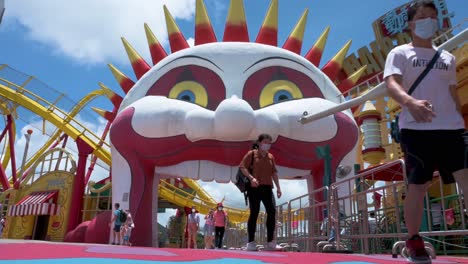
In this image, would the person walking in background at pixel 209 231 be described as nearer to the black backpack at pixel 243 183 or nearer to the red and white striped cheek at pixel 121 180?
the red and white striped cheek at pixel 121 180

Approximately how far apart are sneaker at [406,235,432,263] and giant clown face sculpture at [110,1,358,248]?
6.12m

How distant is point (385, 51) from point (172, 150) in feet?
46.2

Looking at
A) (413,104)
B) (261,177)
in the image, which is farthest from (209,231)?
(413,104)

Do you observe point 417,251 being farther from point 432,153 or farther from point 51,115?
point 51,115

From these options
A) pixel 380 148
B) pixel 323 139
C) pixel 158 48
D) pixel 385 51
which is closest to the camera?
pixel 323 139

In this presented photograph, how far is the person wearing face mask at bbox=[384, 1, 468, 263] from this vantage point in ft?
7.40

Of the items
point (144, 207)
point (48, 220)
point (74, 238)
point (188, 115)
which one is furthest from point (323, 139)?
point (48, 220)

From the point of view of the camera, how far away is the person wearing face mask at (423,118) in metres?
2.26

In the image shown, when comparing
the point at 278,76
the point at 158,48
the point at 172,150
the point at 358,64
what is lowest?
the point at 172,150

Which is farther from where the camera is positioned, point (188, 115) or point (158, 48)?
point (158, 48)

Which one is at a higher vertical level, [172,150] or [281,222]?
[172,150]

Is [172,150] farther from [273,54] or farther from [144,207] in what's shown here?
[273,54]

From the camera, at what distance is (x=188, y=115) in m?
8.57

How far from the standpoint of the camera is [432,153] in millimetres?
2275
